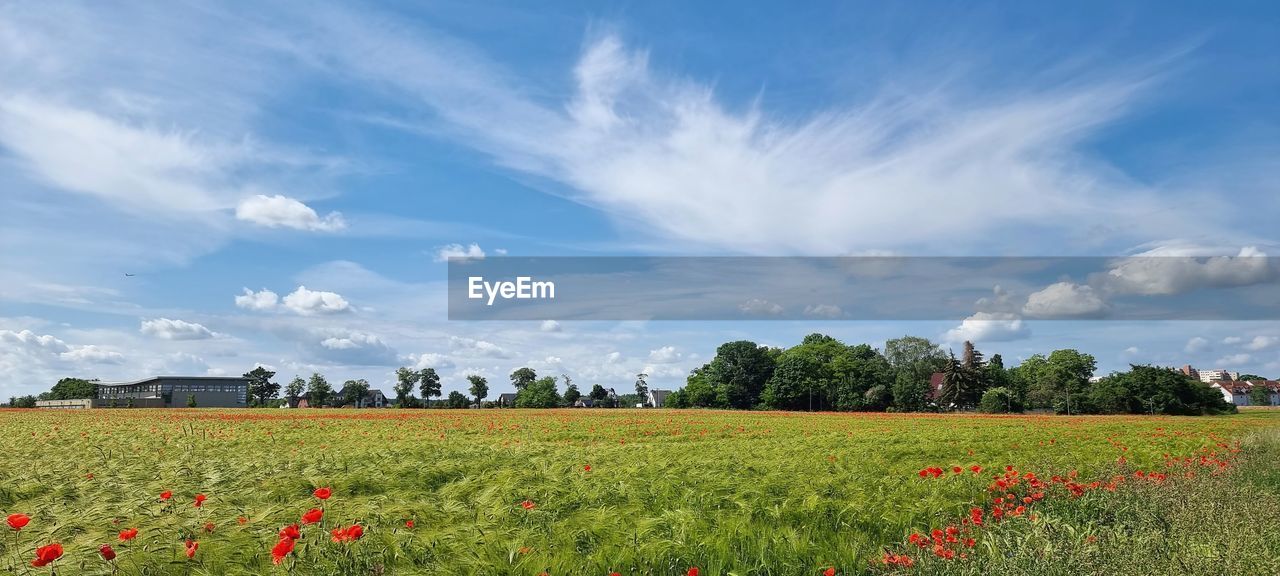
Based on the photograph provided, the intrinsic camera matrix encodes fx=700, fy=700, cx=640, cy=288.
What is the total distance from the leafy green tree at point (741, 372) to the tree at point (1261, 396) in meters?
140

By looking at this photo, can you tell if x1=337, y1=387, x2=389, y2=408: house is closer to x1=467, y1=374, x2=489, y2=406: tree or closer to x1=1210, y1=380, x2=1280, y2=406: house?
x1=467, y1=374, x2=489, y2=406: tree

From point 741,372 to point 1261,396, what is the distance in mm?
145342

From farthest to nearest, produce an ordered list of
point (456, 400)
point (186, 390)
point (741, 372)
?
point (186, 390) → point (456, 400) → point (741, 372)

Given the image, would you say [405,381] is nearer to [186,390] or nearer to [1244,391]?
[186,390]

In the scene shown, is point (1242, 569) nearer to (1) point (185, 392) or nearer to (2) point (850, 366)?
(2) point (850, 366)

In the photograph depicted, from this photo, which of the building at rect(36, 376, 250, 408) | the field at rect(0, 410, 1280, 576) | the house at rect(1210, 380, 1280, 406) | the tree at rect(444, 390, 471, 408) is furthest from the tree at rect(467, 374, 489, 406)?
the house at rect(1210, 380, 1280, 406)

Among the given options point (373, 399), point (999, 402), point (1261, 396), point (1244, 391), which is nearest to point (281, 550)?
point (999, 402)

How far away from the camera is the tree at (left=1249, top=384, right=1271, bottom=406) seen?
159 m

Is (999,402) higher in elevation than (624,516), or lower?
lower

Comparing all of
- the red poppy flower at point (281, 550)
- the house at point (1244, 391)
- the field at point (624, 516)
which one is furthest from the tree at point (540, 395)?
the house at point (1244, 391)

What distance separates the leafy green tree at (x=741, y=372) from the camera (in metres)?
91.8

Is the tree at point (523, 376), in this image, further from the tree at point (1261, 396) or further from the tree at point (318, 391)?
the tree at point (1261, 396)

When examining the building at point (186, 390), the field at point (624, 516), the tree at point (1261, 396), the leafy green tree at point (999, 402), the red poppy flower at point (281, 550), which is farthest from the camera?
the tree at point (1261, 396)

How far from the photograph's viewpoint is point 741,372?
9200cm
